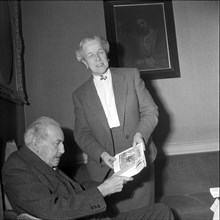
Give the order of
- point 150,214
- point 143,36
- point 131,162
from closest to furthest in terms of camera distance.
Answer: point 131,162 → point 150,214 → point 143,36

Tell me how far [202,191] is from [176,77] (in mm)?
1852

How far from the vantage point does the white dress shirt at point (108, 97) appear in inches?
94.0

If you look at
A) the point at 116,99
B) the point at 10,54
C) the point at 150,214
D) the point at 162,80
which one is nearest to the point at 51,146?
the point at 116,99

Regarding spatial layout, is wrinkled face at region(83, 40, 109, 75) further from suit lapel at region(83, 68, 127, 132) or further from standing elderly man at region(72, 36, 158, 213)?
suit lapel at region(83, 68, 127, 132)

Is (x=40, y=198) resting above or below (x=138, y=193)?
above

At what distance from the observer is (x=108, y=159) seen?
7.13ft

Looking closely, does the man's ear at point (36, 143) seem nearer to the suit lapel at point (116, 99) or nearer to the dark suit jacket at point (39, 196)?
the dark suit jacket at point (39, 196)

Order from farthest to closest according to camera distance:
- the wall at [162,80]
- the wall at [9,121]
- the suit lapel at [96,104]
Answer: the wall at [162,80] → the wall at [9,121] → the suit lapel at [96,104]

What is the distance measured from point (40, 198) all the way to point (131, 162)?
0.62 meters

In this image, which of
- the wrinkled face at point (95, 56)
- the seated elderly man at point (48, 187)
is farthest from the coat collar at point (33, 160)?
the wrinkled face at point (95, 56)

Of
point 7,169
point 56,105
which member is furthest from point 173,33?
point 7,169

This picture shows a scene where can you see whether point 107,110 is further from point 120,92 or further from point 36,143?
point 36,143

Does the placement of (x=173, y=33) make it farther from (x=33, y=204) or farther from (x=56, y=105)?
(x=33, y=204)

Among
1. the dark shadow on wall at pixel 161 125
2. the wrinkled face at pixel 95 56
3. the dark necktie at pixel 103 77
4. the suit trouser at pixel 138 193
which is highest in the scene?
the wrinkled face at pixel 95 56
